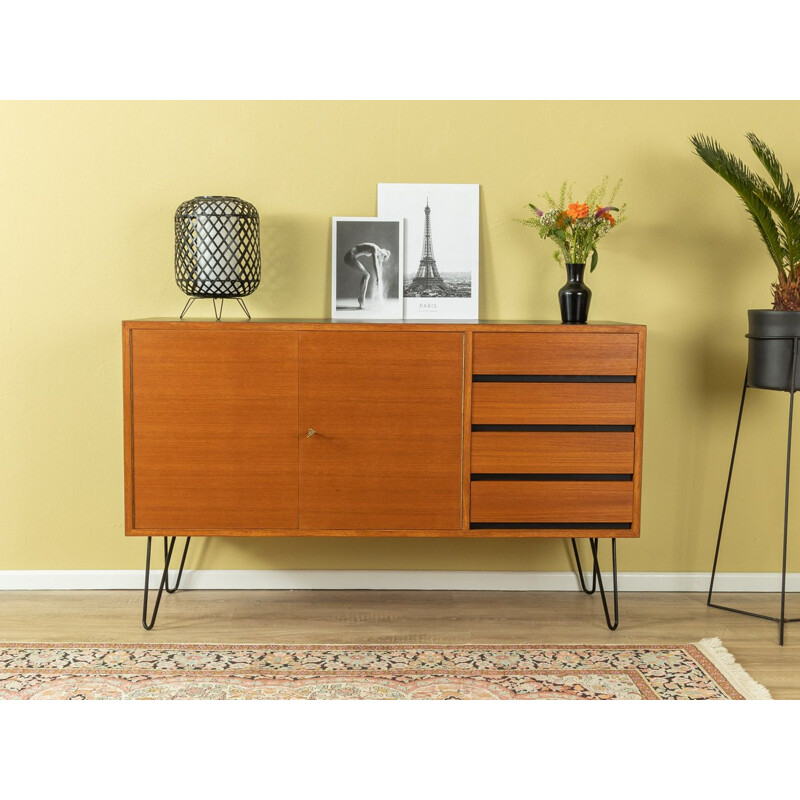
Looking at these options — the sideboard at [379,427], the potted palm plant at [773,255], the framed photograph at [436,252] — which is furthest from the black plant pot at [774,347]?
the framed photograph at [436,252]

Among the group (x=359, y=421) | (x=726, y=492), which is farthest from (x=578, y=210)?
(x=726, y=492)

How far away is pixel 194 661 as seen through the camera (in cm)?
270

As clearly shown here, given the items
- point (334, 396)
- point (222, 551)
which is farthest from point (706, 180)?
point (222, 551)

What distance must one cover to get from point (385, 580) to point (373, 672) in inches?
29.9

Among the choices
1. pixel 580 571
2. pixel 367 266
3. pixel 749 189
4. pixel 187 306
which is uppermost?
pixel 749 189

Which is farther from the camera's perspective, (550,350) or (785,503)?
(785,503)

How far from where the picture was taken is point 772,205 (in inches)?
115

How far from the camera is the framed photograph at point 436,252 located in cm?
326

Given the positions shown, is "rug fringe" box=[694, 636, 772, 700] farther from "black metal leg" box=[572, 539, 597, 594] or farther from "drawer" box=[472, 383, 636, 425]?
"drawer" box=[472, 383, 636, 425]

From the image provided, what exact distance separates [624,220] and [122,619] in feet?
7.69

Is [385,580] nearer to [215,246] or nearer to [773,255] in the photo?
[215,246]

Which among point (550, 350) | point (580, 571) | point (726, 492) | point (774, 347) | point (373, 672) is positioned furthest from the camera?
point (580, 571)

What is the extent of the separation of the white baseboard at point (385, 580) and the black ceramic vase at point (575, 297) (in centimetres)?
103

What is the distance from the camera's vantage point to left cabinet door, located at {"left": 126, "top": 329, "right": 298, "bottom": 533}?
286cm
